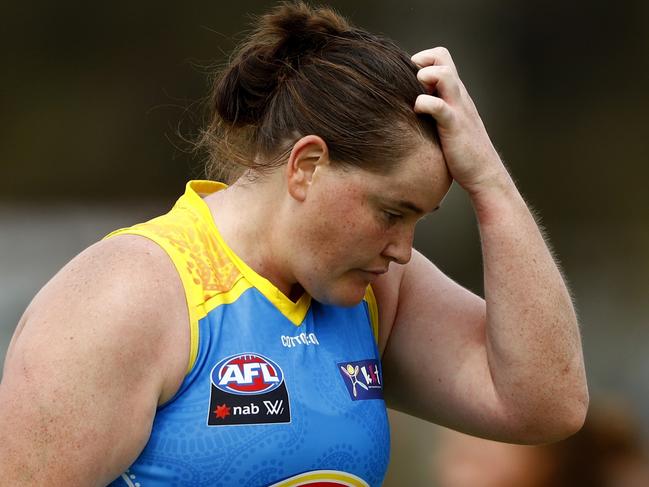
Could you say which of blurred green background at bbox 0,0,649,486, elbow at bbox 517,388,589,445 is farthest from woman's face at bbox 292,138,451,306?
blurred green background at bbox 0,0,649,486

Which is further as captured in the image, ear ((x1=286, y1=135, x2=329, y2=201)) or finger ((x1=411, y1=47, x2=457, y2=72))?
finger ((x1=411, y1=47, x2=457, y2=72))

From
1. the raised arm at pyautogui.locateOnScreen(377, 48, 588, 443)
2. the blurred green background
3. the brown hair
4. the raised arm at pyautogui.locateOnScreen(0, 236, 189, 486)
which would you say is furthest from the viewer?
the blurred green background

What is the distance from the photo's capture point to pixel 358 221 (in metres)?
1.93

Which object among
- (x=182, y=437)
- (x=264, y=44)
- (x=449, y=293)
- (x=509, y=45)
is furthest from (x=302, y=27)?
(x=509, y=45)

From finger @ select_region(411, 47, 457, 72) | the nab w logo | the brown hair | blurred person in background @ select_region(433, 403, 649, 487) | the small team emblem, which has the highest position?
finger @ select_region(411, 47, 457, 72)

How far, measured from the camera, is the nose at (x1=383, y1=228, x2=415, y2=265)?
6.50 feet

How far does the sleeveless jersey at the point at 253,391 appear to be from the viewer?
1.79 meters

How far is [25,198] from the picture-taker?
4266 millimetres

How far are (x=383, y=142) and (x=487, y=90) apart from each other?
2.44m

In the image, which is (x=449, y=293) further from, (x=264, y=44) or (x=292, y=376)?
(x=264, y=44)

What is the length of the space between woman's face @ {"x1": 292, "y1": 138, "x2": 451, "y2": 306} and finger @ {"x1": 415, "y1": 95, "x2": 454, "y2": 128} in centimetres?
5

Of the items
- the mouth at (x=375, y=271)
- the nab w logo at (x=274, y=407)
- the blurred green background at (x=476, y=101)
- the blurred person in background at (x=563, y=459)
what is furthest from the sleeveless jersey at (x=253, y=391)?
the blurred person in background at (x=563, y=459)

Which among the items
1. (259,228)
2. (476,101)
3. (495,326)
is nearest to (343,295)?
(259,228)

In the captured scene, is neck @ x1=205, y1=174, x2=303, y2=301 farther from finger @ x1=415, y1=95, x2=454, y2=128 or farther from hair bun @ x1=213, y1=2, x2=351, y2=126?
finger @ x1=415, y1=95, x2=454, y2=128
